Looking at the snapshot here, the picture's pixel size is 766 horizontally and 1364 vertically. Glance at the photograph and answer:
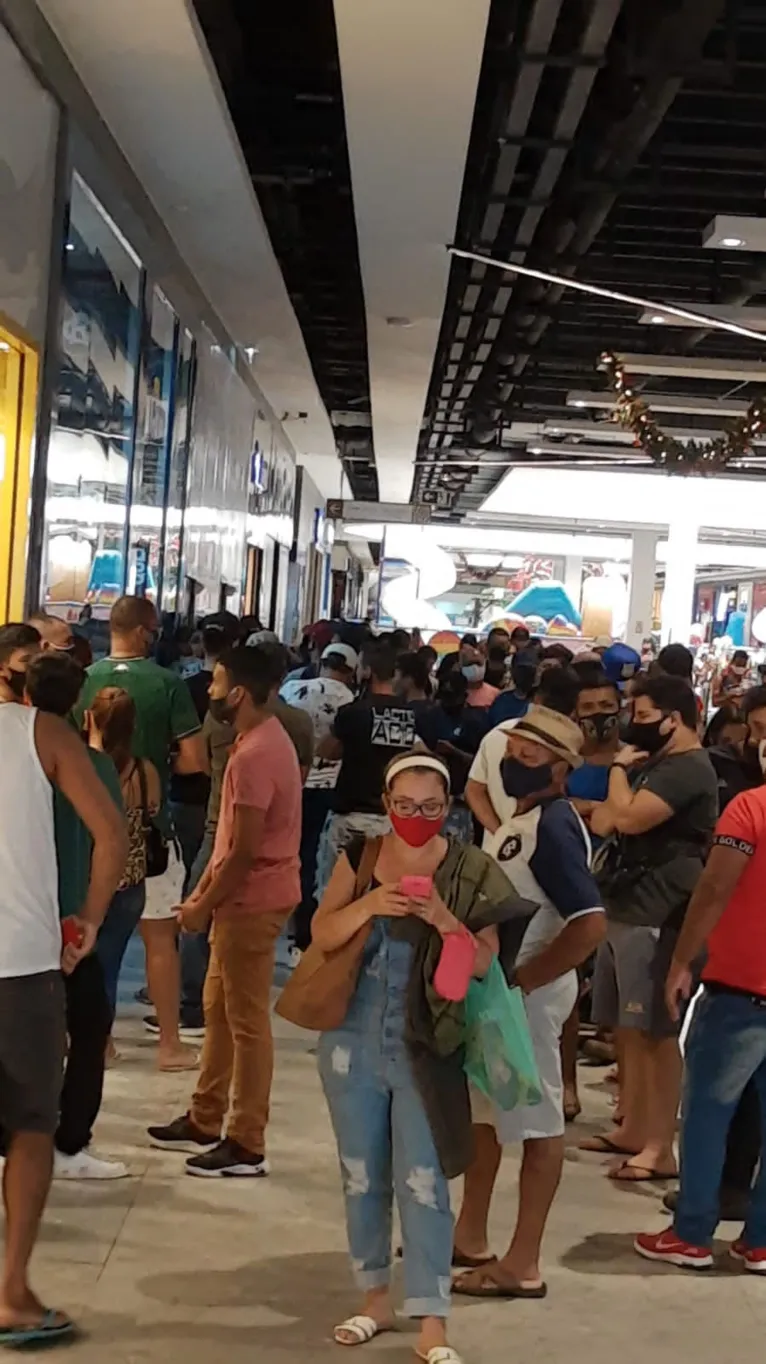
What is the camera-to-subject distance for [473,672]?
9422 mm

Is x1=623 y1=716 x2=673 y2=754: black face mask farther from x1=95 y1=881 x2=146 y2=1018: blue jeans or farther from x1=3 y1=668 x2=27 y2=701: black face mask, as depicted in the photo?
x1=3 y1=668 x2=27 y2=701: black face mask

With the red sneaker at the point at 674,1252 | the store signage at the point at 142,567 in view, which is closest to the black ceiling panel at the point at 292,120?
the store signage at the point at 142,567

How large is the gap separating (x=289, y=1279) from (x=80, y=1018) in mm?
890

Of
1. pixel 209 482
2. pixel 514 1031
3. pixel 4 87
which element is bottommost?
pixel 514 1031

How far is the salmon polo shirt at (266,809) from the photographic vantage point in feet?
14.5

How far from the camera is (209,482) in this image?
10266mm

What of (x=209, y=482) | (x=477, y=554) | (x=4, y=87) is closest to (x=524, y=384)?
(x=209, y=482)

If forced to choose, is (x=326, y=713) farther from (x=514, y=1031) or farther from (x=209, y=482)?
(x=514, y=1031)

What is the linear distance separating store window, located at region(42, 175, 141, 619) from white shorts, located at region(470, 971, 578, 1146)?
274 cm

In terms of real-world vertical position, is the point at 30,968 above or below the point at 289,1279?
above

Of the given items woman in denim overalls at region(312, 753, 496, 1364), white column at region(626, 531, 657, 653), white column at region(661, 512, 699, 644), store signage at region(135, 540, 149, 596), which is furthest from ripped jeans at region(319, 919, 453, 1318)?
white column at region(626, 531, 657, 653)

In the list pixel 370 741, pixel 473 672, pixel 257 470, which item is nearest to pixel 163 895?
pixel 370 741

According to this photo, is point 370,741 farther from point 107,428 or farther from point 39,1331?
point 39,1331

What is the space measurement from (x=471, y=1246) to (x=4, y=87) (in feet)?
11.9
